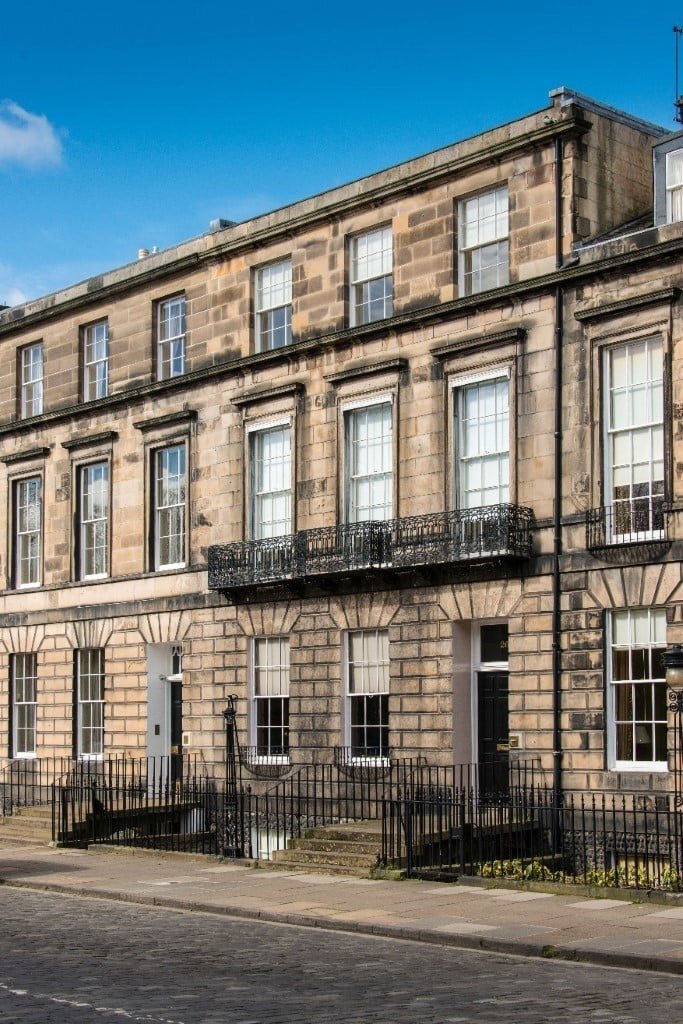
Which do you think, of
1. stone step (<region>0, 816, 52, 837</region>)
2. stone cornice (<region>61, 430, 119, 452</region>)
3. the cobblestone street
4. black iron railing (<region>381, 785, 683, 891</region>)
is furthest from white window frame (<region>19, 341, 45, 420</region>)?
the cobblestone street

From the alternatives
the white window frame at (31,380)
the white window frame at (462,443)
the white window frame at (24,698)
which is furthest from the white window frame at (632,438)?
the white window frame at (24,698)

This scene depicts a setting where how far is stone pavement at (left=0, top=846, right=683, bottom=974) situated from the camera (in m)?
15.3

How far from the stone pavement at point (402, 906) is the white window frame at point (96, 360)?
12671 millimetres

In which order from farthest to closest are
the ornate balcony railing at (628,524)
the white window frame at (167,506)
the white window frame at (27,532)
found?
the white window frame at (27,532), the white window frame at (167,506), the ornate balcony railing at (628,524)

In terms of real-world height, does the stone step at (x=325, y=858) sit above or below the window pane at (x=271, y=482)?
below

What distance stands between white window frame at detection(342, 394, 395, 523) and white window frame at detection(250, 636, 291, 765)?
3.21 meters

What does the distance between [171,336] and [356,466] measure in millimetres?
6862

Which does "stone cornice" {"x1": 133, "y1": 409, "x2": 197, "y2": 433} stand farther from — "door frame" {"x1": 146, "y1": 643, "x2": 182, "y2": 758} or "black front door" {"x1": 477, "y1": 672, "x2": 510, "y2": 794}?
"black front door" {"x1": 477, "y1": 672, "x2": 510, "y2": 794}

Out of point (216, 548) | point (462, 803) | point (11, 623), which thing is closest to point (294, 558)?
point (216, 548)

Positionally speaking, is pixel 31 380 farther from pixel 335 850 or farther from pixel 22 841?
pixel 335 850

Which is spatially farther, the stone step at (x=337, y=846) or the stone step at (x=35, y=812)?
the stone step at (x=35, y=812)

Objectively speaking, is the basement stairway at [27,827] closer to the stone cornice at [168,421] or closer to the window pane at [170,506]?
the window pane at [170,506]

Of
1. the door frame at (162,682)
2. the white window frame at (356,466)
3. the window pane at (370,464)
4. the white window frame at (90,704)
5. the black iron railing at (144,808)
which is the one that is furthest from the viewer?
the white window frame at (90,704)

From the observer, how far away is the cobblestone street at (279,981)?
11.5m
